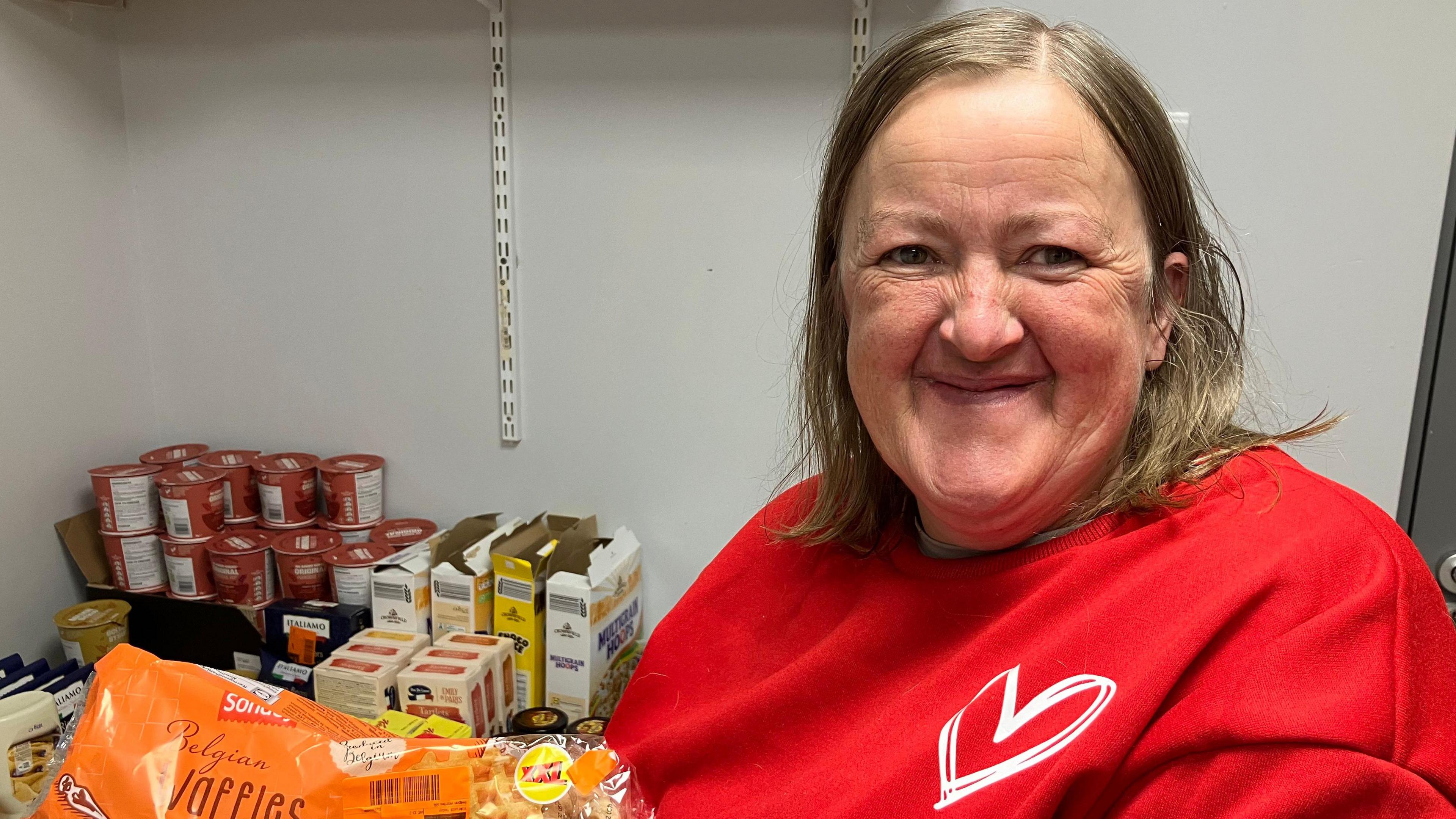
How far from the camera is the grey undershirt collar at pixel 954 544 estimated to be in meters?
0.84

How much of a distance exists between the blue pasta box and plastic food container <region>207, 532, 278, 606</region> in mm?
139

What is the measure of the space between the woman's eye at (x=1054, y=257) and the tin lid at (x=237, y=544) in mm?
1812

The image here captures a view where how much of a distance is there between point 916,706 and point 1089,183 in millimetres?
483

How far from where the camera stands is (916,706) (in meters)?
0.81

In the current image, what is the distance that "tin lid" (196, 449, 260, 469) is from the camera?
2.11 m

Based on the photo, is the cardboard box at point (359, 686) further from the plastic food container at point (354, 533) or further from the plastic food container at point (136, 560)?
the plastic food container at point (136, 560)

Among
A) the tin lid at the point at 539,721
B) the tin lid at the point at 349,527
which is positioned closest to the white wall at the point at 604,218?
the tin lid at the point at 349,527

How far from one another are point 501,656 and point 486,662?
0.06 metres

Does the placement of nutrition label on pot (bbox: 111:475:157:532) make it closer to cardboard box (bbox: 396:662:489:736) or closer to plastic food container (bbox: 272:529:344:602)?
plastic food container (bbox: 272:529:344:602)

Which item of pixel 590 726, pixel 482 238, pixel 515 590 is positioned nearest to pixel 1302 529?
pixel 590 726

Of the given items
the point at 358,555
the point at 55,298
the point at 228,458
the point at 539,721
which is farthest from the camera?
the point at 228,458

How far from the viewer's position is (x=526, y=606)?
1769mm

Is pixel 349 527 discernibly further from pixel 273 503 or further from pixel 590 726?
pixel 590 726

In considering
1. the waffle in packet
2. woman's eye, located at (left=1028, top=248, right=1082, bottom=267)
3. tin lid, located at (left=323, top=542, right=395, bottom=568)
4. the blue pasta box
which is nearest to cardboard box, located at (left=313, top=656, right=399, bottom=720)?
→ the blue pasta box
